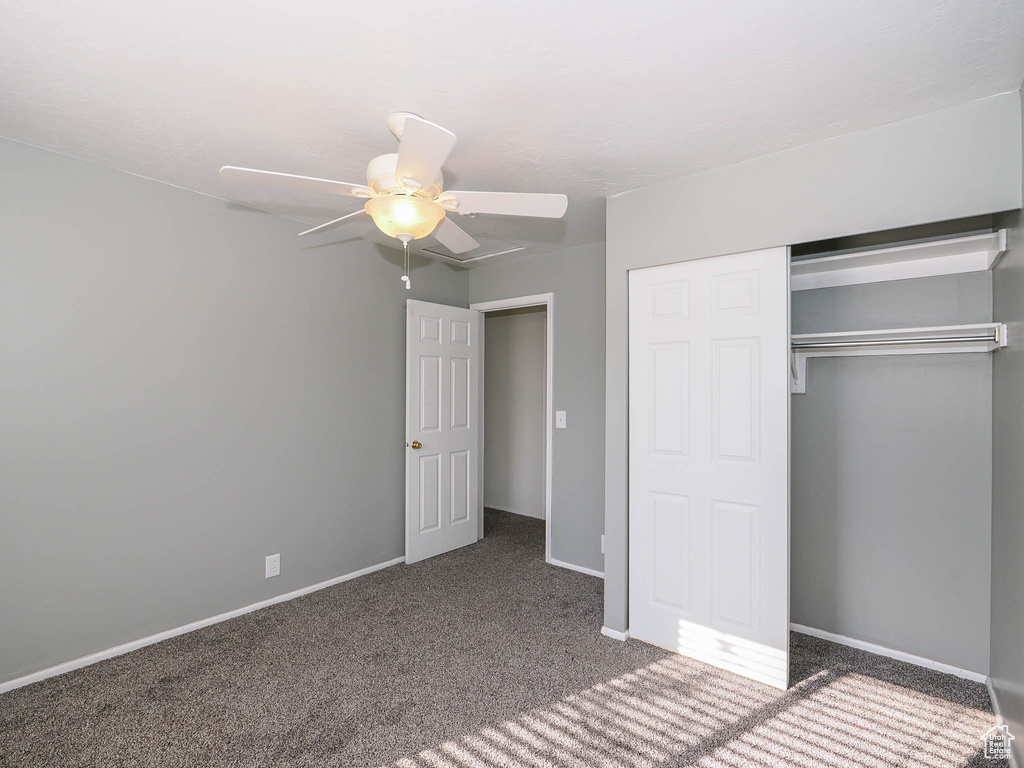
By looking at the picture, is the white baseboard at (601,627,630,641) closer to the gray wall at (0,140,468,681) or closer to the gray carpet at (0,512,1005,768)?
the gray carpet at (0,512,1005,768)

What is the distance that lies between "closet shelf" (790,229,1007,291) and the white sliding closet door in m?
0.45

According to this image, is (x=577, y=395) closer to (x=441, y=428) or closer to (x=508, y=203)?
(x=441, y=428)

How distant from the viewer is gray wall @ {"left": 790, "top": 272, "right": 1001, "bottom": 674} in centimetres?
244

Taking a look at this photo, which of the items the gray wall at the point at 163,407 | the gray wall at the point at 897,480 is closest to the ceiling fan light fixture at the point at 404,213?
the gray wall at the point at 163,407

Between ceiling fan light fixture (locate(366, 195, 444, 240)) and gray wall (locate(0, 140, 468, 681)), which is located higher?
ceiling fan light fixture (locate(366, 195, 444, 240))

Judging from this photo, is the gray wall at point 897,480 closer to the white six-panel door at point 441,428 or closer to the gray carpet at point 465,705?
the gray carpet at point 465,705

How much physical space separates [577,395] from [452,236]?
188 cm

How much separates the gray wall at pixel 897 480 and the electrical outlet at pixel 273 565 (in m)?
3.02

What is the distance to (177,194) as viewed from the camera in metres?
2.87

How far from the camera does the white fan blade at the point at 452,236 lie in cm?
239

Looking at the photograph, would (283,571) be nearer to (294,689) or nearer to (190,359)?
(294,689)

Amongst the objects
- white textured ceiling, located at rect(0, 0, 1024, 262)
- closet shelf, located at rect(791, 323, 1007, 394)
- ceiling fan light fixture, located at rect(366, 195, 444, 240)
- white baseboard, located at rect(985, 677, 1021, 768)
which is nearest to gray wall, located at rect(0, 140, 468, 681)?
white textured ceiling, located at rect(0, 0, 1024, 262)

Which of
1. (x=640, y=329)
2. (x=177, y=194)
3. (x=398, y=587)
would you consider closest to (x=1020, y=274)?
(x=640, y=329)

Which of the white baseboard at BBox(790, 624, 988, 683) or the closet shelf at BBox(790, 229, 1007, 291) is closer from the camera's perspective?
the closet shelf at BBox(790, 229, 1007, 291)
